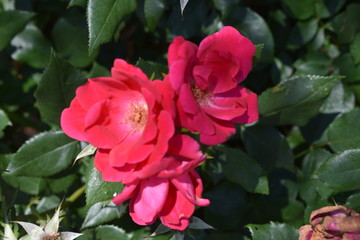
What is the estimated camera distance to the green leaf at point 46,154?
5.91 feet

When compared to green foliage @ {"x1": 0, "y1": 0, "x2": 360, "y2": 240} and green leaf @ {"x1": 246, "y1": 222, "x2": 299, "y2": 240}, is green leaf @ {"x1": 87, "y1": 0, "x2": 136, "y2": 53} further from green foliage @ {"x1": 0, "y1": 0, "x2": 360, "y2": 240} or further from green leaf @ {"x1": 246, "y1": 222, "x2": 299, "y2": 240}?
green leaf @ {"x1": 246, "y1": 222, "x2": 299, "y2": 240}

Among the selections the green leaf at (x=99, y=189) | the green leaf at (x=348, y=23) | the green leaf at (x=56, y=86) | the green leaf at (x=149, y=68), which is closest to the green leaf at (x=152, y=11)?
the green leaf at (x=149, y=68)

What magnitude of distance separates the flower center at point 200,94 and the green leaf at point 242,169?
1.57ft

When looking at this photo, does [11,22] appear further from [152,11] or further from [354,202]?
[354,202]

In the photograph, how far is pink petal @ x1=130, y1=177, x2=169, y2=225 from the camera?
128 cm

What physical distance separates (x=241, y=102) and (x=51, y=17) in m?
1.61

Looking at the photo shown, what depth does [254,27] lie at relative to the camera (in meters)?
2.06

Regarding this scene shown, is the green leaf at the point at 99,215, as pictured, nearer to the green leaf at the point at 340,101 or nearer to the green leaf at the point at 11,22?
the green leaf at the point at 11,22

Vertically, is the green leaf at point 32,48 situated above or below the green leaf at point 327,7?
below

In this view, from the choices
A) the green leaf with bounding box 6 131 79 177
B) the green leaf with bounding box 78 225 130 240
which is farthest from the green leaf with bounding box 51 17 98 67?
the green leaf with bounding box 78 225 130 240

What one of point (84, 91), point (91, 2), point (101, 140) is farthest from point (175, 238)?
point (91, 2)

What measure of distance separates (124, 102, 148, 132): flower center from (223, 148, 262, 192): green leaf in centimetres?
52

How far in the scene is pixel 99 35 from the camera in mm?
Result: 1553

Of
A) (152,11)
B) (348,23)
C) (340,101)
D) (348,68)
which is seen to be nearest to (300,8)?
(348,23)
